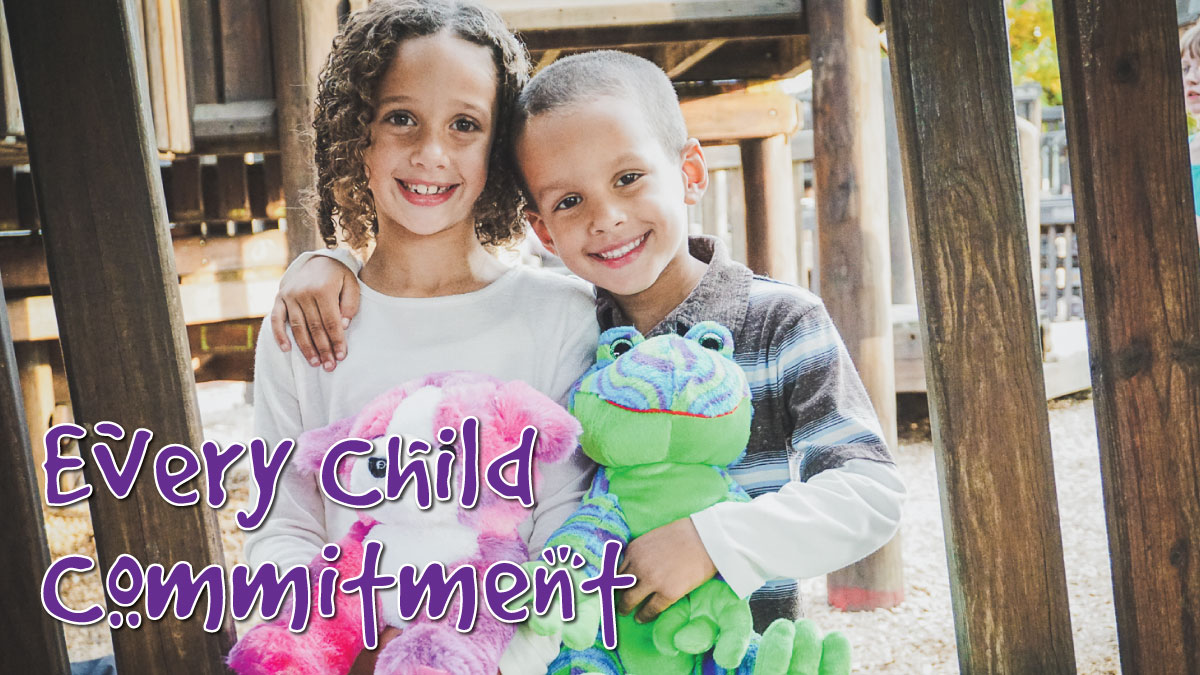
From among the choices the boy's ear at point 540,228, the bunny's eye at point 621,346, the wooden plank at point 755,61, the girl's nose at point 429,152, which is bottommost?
the bunny's eye at point 621,346

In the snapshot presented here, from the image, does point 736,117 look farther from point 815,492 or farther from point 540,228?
point 815,492

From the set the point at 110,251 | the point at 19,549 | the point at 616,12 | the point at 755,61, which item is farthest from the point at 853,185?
the point at 19,549

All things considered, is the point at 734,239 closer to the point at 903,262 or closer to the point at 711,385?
the point at 903,262

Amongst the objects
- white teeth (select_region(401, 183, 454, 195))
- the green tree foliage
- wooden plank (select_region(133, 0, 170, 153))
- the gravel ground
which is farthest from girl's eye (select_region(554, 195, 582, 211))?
the green tree foliage

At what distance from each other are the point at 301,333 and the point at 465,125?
0.49 meters

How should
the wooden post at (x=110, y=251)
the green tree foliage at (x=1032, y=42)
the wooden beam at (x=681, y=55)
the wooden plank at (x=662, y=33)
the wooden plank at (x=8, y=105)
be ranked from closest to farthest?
the wooden post at (x=110, y=251), the wooden plank at (x=8, y=105), the wooden plank at (x=662, y=33), the wooden beam at (x=681, y=55), the green tree foliage at (x=1032, y=42)

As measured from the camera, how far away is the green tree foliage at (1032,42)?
13305 millimetres

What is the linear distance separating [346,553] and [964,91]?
45.1 inches

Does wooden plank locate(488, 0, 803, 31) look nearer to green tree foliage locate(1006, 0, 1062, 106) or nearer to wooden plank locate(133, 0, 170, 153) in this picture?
wooden plank locate(133, 0, 170, 153)

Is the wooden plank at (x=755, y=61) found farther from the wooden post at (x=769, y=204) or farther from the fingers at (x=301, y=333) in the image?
the fingers at (x=301, y=333)

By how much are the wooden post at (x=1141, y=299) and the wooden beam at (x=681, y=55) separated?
2788 millimetres

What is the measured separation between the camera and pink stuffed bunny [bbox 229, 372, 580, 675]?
1451 mm

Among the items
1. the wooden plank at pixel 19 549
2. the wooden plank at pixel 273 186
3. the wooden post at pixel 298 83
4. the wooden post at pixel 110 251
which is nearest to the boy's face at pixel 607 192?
the wooden post at pixel 110 251

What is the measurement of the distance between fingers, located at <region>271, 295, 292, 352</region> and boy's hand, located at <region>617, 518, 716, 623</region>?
798 millimetres
